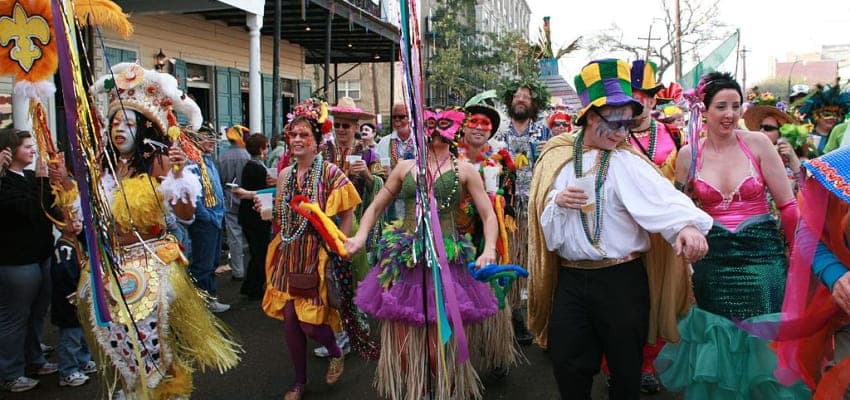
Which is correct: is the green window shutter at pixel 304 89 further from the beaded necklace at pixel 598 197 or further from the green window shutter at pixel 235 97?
the beaded necklace at pixel 598 197

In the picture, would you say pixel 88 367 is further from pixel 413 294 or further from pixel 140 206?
pixel 413 294

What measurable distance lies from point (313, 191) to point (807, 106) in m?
4.52

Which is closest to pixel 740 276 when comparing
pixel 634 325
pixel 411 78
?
pixel 634 325

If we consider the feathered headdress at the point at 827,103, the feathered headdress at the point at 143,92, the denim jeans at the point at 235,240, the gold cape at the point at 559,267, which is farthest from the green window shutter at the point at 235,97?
the gold cape at the point at 559,267

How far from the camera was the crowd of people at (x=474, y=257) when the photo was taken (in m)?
2.91

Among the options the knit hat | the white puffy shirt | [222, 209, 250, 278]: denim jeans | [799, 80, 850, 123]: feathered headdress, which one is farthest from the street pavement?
[799, 80, 850, 123]: feathered headdress

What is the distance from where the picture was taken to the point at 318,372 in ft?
15.6

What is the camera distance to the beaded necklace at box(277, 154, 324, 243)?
4.23 meters

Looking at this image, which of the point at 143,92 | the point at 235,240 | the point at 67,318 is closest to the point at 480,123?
the point at 143,92

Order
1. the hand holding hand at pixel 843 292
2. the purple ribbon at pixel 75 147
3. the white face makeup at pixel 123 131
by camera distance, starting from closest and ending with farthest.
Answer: the hand holding hand at pixel 843 292 < the purple ribbon at pixel 75 147 < the white face makeup at pixel 123 131

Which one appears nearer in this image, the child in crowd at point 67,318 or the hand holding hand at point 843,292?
the hand holding hand at point 843,292

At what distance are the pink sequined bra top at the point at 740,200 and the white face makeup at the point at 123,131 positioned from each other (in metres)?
3.15

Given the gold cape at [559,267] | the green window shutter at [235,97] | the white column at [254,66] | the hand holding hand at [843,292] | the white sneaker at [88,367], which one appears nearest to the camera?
the hand holding hand at [843,292]

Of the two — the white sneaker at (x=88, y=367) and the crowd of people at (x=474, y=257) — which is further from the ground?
the crowd of people at (x=474, y=257)
